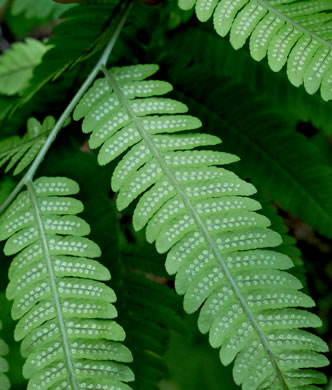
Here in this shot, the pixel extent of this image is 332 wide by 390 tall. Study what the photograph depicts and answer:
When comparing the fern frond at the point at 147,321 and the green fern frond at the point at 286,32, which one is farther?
the fern frond at the point at 147,321

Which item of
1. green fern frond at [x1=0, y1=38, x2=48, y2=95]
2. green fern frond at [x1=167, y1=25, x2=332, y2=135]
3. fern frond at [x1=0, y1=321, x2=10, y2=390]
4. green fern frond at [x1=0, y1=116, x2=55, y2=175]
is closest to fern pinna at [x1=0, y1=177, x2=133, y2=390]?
fern frond at [x1=0, y1=321, x2=10, y2=390]

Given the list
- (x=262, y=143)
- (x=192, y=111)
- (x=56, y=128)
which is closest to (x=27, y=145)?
(x=56, y=128)

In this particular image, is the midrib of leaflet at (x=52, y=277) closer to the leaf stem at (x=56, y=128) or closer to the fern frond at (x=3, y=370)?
the leaf stem at (x=56, y=128)

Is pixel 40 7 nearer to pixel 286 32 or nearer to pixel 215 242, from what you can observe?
pixel 286 32

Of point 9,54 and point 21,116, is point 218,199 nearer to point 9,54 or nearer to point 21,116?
point 21,116

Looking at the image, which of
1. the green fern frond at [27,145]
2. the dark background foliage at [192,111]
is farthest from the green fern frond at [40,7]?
the green fern frond at [27,145]

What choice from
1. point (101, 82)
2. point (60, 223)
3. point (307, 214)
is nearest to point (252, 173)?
point (307, 214)
